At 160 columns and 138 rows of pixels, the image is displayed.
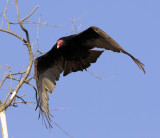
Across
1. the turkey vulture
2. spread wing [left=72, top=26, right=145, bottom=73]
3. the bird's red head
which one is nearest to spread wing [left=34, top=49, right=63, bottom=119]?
the turkey vulture

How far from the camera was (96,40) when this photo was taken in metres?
5.41

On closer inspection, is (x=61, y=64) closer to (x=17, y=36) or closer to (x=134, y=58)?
(x=17, y=36)

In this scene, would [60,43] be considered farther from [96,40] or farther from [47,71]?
[47,71]

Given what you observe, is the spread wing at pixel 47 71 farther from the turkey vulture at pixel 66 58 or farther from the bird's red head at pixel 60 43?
the bird's red head at pixel 60 43

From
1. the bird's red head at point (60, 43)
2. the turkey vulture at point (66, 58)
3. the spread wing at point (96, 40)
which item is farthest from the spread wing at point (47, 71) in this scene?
the spread wing at point (96, 40)

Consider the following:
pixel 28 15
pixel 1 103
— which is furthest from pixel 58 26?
pixel 1 103

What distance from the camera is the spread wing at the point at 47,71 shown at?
5.96 m

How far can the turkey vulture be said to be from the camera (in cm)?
542

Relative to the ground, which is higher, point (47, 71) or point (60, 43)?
point (60, 43)

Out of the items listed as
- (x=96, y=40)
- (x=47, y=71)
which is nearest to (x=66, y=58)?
(x=47, y=71)

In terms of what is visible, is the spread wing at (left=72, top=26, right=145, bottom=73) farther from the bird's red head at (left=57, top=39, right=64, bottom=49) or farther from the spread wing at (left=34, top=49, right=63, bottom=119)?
the spread wing at (left=34, top=49, right=63, bottom=119)

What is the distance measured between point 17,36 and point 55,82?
1178mm

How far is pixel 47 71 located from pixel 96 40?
110cm

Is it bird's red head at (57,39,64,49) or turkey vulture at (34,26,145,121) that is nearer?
turkey vulture at (34,26,145,121)
